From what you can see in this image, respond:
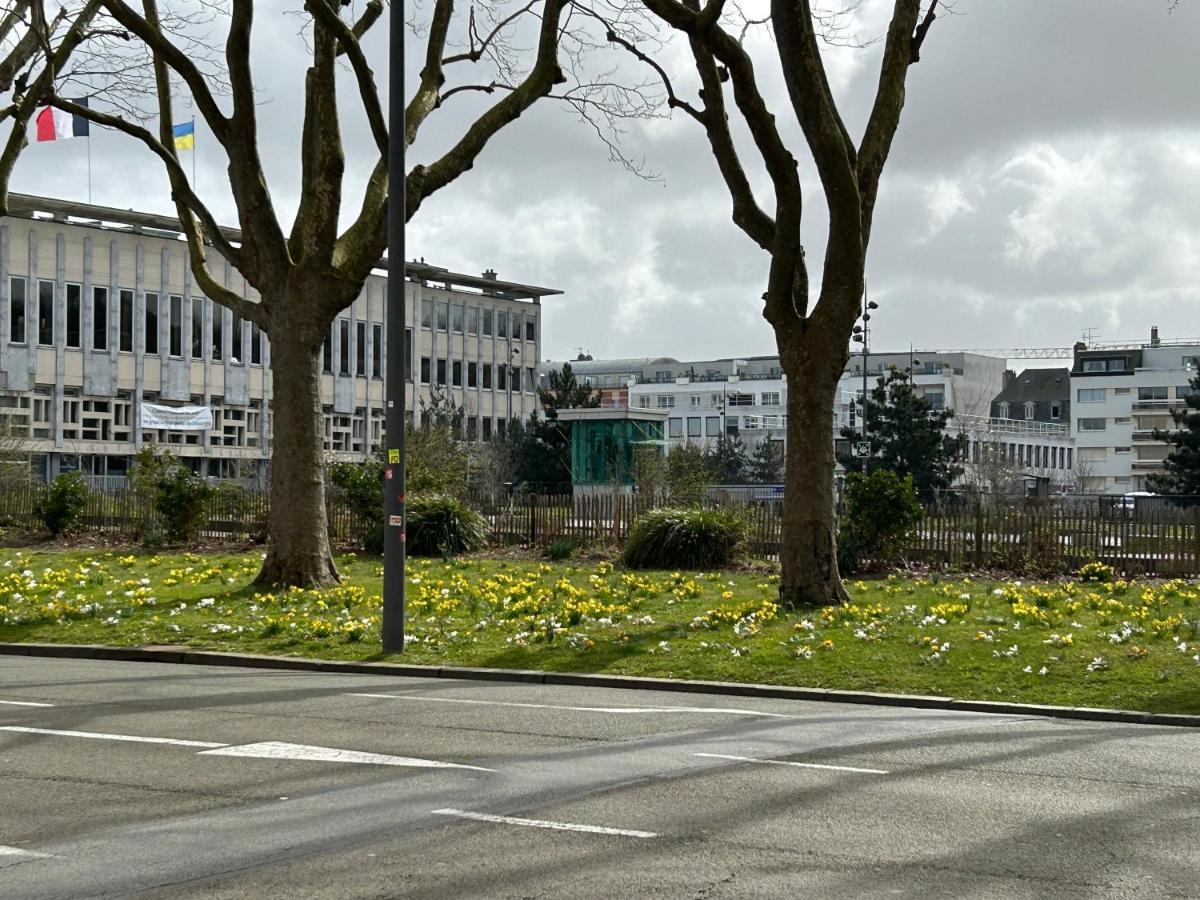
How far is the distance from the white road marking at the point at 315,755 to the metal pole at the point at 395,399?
5.97 meters

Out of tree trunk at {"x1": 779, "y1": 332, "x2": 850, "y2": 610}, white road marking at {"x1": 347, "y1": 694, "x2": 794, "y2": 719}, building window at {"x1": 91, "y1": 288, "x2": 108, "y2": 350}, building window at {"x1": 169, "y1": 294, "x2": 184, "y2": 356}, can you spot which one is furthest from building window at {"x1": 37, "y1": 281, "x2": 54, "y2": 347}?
white road marking at {"x1": 347, "y1": 694, "x2": 794, "y2": 719}

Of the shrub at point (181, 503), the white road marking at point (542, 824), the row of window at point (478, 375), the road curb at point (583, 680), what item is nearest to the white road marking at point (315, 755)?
the white road marking at point (542, 824)

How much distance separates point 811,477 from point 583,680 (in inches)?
195

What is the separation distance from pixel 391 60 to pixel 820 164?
5.19m

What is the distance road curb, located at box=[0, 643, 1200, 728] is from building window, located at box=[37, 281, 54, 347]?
61.3m

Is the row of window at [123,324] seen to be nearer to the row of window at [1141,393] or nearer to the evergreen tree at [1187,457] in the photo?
the evergreen tree at [1187,457]

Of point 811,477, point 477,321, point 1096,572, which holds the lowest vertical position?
point 1096,572

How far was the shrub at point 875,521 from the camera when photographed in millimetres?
24344

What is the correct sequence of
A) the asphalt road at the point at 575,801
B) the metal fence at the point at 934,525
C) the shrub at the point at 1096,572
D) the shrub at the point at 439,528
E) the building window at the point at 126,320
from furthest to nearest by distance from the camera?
the building window at the point at 126,320, the shrub at the point at 439,528, the metal fence at the point at 934,525, the shrub at the point at 1096,572, the asphalt road at the point at 575,801

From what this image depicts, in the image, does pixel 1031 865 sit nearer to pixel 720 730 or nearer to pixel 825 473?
pixel 720 730

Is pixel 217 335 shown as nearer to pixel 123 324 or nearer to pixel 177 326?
pixel 177 326

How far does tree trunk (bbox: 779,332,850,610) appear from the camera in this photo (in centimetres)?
1845

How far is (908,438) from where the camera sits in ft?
221

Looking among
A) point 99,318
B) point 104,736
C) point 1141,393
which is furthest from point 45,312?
point 1141,393
